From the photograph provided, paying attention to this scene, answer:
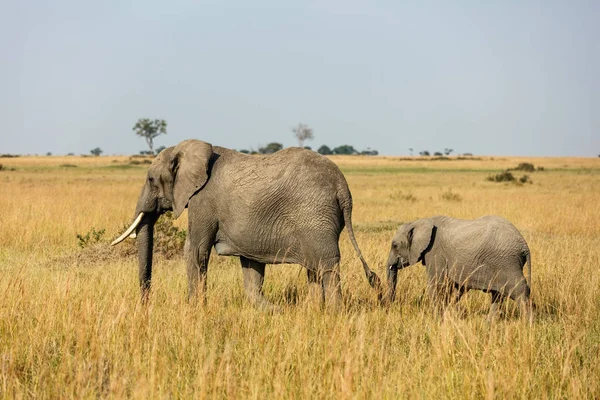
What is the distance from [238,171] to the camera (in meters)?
6.98

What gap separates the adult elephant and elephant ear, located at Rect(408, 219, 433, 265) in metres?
0.78

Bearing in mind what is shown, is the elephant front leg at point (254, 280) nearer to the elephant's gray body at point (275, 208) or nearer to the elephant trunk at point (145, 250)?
the elephant's gray body at point (275, 208)

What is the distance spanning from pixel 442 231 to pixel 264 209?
77.8 inches

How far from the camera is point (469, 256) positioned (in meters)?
6.92

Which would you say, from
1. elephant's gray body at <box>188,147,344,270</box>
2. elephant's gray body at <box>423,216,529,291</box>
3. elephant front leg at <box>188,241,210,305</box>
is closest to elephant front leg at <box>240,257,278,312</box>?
elephant's gray body at <box>188,147,344,270</box>

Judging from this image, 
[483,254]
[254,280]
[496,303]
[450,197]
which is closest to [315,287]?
[254,280]

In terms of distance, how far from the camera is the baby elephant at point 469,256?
6766 millimetres

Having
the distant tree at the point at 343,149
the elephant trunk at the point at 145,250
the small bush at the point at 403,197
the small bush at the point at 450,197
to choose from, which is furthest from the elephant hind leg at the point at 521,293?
the distant tree at the point at 343,149

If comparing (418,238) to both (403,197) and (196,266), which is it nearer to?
(196,266)

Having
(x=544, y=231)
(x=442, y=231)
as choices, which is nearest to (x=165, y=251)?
(x=442, y=231)

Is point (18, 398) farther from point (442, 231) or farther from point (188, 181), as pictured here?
point (442, 231)

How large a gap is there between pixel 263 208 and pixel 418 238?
1.78 meters

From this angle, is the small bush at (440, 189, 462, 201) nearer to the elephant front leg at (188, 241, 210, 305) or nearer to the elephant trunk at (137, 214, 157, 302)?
the elephant trunk at (137, 214, 157, 302)

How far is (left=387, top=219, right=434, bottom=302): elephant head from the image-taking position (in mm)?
7250
